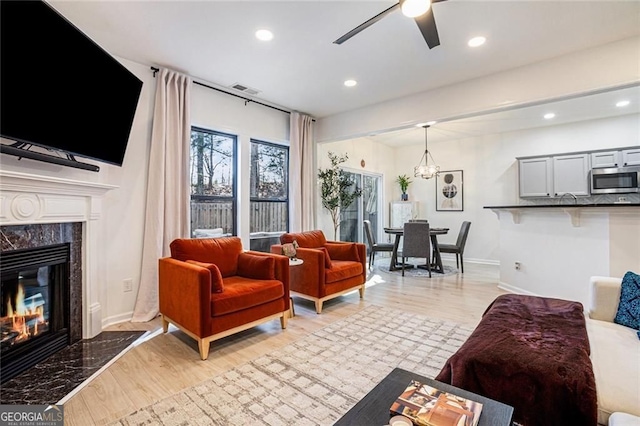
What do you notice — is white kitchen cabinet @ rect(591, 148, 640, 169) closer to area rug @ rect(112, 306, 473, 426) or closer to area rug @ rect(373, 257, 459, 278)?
area rug @ rect(373, 257, 459, 278)

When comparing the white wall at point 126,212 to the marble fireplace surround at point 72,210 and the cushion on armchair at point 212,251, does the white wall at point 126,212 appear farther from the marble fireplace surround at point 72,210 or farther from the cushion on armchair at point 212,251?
the cushion on armchair at point 212,251

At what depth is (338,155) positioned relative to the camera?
6.22 metres

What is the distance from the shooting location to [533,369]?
4.43ft

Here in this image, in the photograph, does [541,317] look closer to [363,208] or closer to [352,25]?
[352,25]

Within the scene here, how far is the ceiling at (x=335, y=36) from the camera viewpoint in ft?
8.09

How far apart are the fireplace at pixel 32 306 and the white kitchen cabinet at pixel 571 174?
25.1 ft

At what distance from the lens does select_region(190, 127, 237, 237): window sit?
4.01 meters

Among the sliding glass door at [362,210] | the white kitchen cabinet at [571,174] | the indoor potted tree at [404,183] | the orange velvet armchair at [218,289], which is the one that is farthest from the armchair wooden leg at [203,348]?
the white kitchen cabinet at [571,174]

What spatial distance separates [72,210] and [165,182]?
3.25 ft

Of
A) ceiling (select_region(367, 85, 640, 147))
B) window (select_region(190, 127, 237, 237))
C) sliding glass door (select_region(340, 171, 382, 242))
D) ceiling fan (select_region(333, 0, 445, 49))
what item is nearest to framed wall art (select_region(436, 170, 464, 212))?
ceiling (select_region(367, 85, 640, 147))

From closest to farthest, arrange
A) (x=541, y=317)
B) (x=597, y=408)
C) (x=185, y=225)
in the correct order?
(x=597, y=408), (x=541, y=317), (x=185, y=225)

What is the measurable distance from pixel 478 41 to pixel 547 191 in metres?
4.36

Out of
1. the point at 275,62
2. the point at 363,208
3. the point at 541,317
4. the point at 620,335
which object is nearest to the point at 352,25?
the point at 275,62

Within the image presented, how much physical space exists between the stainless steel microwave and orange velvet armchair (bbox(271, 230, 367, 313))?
468 cm
